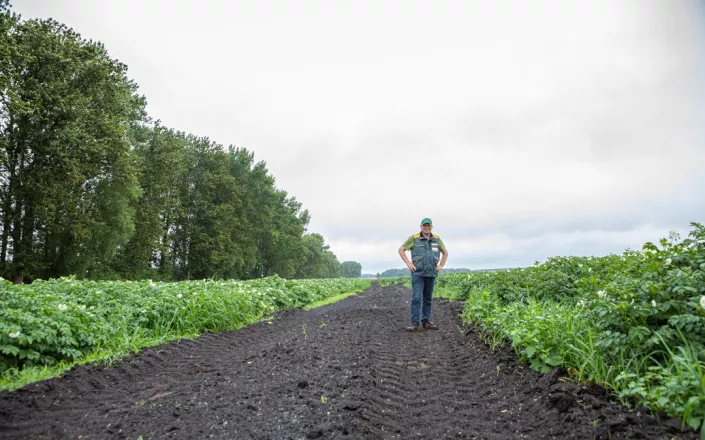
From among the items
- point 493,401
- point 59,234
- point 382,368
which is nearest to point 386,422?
point 493,401

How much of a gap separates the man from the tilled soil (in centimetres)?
182

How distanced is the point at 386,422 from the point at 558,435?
54.7 inches

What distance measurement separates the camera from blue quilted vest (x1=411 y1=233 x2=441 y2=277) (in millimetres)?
7453

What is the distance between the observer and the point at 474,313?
7.44 meters

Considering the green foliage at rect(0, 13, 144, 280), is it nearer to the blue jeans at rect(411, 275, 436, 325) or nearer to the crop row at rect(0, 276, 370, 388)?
the crop row at rect(0, 276, 370, 388)

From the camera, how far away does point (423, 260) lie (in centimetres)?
745

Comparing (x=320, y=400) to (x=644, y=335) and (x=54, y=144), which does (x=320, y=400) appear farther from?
(x=54, y=144)

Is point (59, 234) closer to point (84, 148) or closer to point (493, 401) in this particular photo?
point (84, 148)

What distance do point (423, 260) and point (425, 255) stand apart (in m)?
0.11

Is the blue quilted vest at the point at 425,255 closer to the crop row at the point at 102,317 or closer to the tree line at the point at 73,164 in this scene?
the crop row at the point at 102,317

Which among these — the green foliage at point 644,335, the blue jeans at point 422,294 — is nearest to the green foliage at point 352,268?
the blue jeans at point 422,294

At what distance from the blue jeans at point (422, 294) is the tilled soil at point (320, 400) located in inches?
70.5

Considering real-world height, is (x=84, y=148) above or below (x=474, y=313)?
above

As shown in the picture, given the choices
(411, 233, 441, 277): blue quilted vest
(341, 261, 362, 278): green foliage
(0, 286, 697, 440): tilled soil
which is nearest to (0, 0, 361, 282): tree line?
(0, 286, 697, 440): tilled soil
